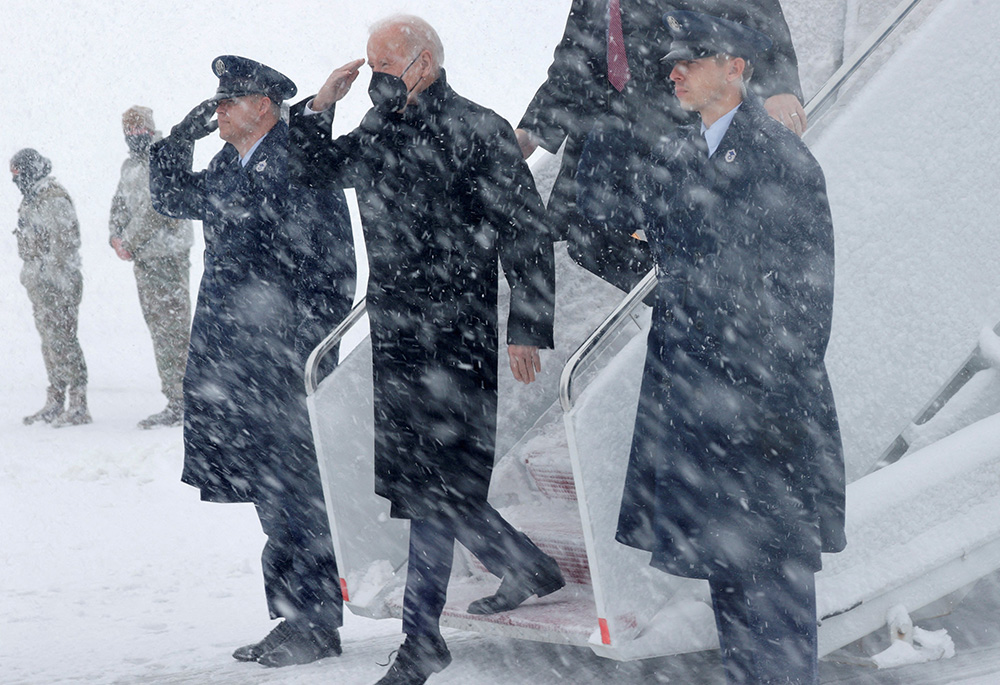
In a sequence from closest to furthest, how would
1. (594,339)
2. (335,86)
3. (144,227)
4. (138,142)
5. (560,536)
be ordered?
(594,339), (335,86), (560,536), (138,142), (144,227)

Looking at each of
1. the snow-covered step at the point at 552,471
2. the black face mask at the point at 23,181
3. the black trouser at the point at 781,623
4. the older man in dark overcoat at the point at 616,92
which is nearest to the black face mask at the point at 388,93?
the older man in dark overcoat at the point at 616,92

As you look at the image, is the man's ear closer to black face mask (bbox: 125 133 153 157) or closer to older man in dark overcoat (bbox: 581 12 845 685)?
older man in dark overcoat (bbox: 581 12 845 685)

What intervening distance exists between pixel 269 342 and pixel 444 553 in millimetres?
1022

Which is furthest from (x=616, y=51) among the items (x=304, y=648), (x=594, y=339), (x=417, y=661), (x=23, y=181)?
(x=23, y=181)

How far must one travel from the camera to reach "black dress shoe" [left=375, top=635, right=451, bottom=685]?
315 centimetres

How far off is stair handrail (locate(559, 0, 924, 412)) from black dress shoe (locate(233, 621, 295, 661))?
1.55 metres

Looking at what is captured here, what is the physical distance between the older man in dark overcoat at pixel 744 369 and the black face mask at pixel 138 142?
544 centimetres

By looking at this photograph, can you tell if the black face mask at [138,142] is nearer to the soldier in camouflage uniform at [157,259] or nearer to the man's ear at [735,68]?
the soldier in camouflage uniform at [157,259]

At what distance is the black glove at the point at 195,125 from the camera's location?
154 inches

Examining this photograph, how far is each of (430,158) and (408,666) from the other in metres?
1.46

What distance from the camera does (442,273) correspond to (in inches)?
124

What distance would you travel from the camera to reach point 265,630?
418 centimetres

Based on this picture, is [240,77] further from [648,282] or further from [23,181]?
[23,181]

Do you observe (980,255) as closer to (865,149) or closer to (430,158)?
(865,149)
